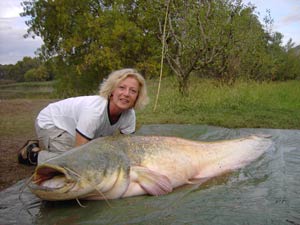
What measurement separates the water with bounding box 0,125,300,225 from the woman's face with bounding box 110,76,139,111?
817mm

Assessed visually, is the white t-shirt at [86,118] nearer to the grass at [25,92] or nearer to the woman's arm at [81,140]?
the woman's arm at [81,140]

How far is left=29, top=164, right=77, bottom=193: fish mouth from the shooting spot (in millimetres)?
2389

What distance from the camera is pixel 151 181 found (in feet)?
9.43

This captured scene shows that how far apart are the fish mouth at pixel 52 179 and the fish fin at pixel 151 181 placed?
0.55 metres

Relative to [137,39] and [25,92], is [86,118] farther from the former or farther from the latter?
[25,92]

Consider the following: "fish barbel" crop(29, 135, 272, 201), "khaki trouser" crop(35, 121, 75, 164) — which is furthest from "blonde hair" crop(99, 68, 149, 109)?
"khaki trouser" crop(35, 121, 75, 164)

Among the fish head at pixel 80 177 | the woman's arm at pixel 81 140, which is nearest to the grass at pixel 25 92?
the woman's arm at pixel 81 140

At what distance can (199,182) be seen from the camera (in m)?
3.27

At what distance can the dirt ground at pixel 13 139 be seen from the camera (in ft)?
12.1

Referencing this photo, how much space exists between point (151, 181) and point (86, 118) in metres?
0.74

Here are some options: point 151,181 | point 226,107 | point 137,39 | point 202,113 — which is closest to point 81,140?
point 151,181

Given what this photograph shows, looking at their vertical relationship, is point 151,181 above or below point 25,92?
above

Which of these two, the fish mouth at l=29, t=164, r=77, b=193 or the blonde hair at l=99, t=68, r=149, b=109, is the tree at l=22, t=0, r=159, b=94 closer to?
the blonde hair at l=99, t=68, r=149, b=109

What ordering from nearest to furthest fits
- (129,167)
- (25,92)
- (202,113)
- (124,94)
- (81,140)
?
(129,167) → (81,140) → (124,94) → (202,113) → (25,92)
